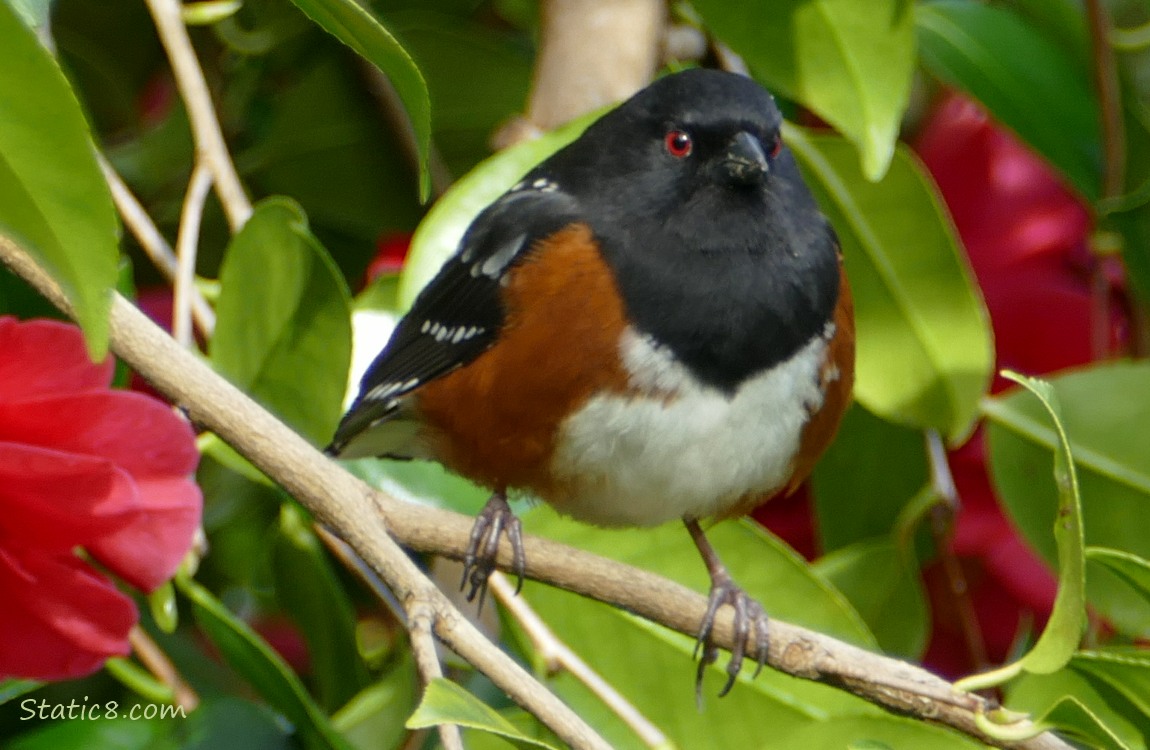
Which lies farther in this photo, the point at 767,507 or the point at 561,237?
the point at 767,507

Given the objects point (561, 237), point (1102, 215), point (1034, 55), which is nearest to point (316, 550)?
point (561, 237)

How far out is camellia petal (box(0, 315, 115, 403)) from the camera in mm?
834

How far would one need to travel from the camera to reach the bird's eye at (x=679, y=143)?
59.8 inches

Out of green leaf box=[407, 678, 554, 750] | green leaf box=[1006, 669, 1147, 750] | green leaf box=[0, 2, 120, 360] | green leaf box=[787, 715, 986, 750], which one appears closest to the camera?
green leaf box=[0, 2, 120, 360]

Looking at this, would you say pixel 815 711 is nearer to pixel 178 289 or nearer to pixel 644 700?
pixel 644 700

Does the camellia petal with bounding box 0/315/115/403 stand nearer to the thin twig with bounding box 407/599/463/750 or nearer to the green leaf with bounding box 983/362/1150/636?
the thin twig with bounding box 407/599/463/750

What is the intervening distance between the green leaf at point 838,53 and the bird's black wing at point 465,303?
0.26 meters

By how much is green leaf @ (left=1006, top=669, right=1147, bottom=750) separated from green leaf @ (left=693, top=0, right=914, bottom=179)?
50 centimetres

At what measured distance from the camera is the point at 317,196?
6.26ft

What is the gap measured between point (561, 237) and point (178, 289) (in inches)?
15.5

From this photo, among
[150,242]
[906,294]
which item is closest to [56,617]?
[150,242]

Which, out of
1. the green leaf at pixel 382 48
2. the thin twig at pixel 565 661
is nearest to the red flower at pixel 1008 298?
the thin twig at pixel 565 661
